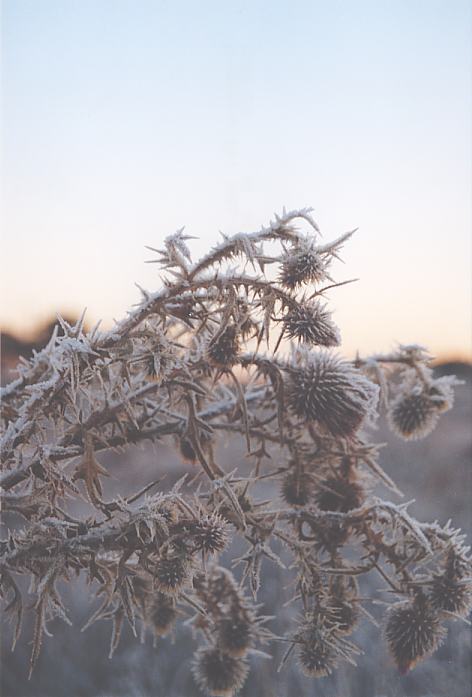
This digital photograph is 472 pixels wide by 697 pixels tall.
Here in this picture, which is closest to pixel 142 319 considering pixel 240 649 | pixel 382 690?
pixel 240 649

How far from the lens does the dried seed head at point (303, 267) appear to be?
2.15ft

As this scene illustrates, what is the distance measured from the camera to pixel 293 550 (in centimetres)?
81

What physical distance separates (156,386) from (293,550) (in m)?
0.25

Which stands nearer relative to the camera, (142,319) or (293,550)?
(142,319)

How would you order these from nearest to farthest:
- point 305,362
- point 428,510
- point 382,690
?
point 305,362
point 382,690
point 428,510

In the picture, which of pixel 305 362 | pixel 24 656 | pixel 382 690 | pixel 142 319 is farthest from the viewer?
pixel 24 656

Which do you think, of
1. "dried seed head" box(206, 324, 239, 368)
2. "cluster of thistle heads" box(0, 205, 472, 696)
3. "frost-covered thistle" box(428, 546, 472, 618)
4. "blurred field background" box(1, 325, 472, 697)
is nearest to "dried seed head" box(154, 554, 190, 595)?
"cluster of thistle heads" box(0, 205, 472, 696)

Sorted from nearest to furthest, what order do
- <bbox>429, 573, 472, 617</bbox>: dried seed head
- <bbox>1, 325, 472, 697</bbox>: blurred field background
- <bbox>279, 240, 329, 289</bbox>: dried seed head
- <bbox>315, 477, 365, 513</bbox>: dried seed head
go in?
<bbox>279, 240, 329, 289</bbox>: dried seed head
<bbox>429, 573, 472, 617</bbox>: dried seed head
<bbox>315, 477, 365, 513</bbox>: dried seed head
<bbox>1, 325, 472, 697</bbox>: blurred field background

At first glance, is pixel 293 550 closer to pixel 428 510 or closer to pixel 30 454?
pixel 30 454

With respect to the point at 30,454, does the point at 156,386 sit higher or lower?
higher

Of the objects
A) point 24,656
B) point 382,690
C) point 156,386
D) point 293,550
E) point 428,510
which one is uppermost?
point 428,510

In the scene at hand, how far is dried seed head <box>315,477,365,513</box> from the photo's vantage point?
90 centimetres

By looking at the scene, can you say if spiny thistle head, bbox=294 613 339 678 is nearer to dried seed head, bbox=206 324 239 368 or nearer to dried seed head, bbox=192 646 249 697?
dried seed head, bbox=192 646 249 697

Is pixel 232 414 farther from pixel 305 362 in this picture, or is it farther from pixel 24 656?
pixel 24 656
